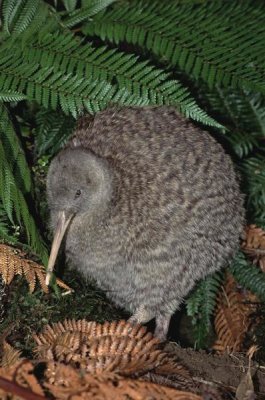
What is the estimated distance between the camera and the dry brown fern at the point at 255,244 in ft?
12.8

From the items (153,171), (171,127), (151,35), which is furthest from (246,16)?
(153,171)

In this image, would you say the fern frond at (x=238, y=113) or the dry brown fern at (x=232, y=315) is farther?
the fern frond at (x=238, y=113)

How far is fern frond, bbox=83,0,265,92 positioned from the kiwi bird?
31 cm

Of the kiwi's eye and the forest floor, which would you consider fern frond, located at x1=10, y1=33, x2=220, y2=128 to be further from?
the forest floor

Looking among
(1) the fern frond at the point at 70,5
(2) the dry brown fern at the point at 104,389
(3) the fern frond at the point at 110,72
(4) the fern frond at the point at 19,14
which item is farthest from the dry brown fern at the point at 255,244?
(2) the dry brown fern at the point at 104,389

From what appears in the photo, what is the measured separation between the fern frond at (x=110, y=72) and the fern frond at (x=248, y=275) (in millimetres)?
1219

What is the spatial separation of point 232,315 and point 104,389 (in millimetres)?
2132

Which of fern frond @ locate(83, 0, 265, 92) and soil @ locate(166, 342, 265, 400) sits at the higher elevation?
fern frond @ locate(83, 0, 265, 92)

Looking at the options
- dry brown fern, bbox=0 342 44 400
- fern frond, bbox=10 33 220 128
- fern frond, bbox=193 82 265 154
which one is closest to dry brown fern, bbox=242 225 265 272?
fern frond, bbox=193 82 265 154

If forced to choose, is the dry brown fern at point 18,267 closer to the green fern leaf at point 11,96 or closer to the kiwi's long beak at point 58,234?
the kiwi's long beak at point 58,234

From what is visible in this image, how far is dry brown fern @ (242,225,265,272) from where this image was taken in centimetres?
391

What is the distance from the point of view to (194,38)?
127 inches

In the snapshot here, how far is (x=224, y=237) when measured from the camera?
11.1 ft

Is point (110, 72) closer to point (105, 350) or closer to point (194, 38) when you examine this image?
point (194, 38)
